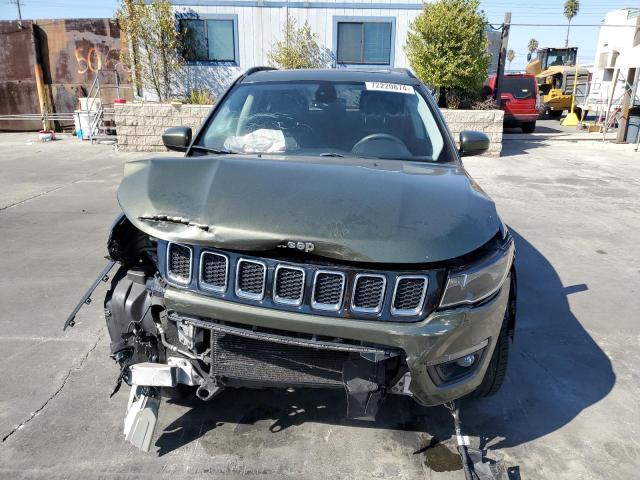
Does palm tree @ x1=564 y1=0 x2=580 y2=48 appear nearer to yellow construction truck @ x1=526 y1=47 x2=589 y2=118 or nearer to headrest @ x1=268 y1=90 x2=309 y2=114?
yellow construction truck @ x1=526 y1=47 x2=589 y2=118

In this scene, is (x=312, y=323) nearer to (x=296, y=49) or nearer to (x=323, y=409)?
(x=323, y=409)

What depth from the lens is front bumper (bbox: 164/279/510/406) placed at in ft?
6.30

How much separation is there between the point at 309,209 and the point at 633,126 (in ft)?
52.0

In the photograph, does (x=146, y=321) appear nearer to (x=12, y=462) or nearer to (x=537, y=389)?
(x=12, y=462)

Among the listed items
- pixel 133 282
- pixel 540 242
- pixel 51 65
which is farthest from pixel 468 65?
pixel 51 65

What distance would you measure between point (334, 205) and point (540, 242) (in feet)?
14.8

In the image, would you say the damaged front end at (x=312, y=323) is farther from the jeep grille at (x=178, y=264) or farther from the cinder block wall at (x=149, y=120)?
the cinder block wall at (x=149, y=120)

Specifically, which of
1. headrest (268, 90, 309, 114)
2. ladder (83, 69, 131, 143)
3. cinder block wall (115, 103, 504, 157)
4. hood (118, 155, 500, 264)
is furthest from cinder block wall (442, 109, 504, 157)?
hood (118, 155, 500, 264)

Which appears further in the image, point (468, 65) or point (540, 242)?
point (468, 65)

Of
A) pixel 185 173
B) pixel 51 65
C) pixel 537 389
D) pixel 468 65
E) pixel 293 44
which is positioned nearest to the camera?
pixel 185 173

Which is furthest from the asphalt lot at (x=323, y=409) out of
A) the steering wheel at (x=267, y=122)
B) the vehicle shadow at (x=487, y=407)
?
the steering wheel at (x=267, y=122)

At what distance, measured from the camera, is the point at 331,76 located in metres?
3.74

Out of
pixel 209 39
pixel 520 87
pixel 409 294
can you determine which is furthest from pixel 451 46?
pixel 409 294

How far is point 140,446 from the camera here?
2.29m
